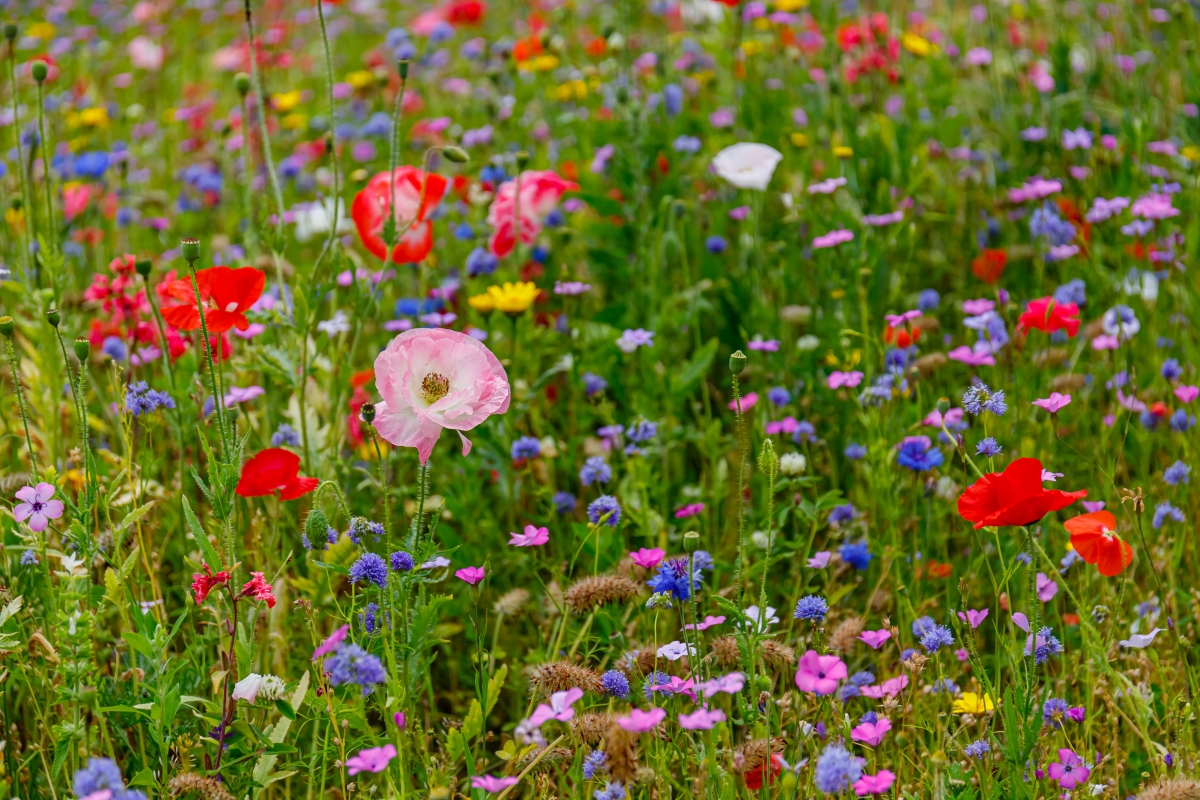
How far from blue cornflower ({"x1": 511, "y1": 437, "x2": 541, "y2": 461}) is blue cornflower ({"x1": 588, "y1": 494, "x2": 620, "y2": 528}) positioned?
0.30m

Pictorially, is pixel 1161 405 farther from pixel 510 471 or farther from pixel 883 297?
pixel 510 471

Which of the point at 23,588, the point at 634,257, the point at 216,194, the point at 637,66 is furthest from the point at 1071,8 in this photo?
the point at 23,588

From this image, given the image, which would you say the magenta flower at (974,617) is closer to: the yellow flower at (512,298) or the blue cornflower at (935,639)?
the blue cornflower at (935,639)

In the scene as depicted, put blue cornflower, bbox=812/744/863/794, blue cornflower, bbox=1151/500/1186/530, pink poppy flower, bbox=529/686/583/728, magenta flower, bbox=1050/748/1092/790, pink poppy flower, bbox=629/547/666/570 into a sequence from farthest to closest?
blue cornflower, bbox=1151/500/1186/530
pink poppy flower, bbox=629/547/666/570
magenta flower, bbox=1050/748/1092/790
pink poppy flower, bbox=529/686/583/728
blue cornflower, bbox=812/744/863/794

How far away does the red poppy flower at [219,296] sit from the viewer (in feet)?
5.37

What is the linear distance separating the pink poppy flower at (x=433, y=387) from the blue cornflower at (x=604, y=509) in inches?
13.5

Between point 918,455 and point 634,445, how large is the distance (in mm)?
515

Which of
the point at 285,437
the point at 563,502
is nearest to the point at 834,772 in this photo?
the point at 563,502

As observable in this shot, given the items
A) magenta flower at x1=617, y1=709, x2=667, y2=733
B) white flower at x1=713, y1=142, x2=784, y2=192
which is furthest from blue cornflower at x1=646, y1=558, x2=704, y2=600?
white flower at x1=713, y1=142, x2=784, y2=192

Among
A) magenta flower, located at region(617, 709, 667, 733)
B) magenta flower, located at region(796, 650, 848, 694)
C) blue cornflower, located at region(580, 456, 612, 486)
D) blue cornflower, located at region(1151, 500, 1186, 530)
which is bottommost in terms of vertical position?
blue cornflower, located at region(1151, 500, 1186, 530)

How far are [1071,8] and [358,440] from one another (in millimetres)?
4393

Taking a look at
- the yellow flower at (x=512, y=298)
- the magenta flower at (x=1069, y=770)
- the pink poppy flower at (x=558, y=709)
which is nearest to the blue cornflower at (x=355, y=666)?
the pink poppy flower at (x=558, y=709)

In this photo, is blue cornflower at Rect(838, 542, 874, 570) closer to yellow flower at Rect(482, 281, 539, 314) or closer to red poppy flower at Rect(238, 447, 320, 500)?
yellow flower at Rect(482, 281, 539, 314)

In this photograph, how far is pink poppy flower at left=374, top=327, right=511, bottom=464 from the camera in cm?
142
